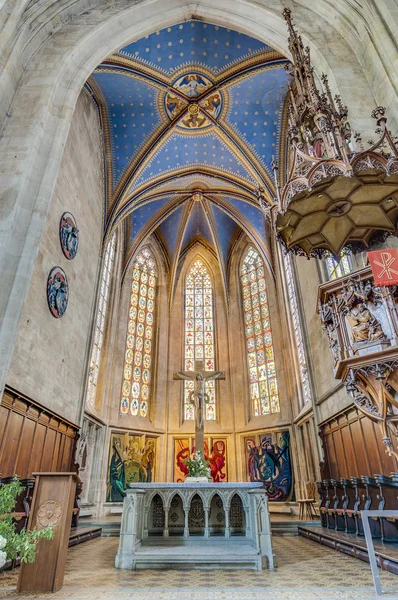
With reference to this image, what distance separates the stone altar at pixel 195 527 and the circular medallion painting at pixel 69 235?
5.96m

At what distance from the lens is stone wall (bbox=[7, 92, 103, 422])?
7.36 metres

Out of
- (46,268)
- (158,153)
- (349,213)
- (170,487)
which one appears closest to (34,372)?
(46,268)

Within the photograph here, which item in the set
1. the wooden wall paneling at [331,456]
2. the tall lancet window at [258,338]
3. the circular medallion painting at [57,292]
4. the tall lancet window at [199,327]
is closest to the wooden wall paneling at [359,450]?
the wooden wall paneling at [331,456]

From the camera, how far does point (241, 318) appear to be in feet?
51.5

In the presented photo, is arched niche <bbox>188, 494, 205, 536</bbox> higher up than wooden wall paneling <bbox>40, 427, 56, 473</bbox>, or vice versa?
wooden wall paneling <bbox>40, 427, 56, 473</bbox>

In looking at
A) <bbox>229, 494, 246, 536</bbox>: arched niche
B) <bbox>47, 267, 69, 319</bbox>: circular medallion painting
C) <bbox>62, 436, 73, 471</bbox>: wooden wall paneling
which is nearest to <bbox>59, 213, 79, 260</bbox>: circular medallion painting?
<bbox>47, 267, 69, 319</bbox>: circular medallion painting

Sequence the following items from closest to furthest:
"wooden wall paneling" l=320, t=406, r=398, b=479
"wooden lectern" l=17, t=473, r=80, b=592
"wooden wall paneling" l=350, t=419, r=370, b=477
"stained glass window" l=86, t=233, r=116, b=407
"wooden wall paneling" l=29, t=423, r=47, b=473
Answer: "wooden lectern" l=17, t=473, r=80, b=592 < "wooden wall paneling" l=320, t=406, r=398, b=479 < "wooden wall paneling" l=350, t=419, r=370, b=477 < "wooden wall paneling" l=29, t=423, r=47, b=473 < "stained glass window" l=86, t=233, r=116, b=407

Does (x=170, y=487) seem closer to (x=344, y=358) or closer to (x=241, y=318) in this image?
(x=344, y=358)

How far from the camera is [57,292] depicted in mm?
8492

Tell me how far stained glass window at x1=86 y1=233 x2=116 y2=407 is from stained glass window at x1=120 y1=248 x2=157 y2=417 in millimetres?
1553

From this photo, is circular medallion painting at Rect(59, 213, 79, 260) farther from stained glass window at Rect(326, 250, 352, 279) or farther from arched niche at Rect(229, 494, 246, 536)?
arched niche at Rect(229, 494, 246, 536)

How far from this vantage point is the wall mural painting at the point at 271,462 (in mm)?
11914

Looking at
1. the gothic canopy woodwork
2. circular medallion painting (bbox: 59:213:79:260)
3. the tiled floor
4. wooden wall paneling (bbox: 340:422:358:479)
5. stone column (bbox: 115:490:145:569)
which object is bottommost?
the tiled floor

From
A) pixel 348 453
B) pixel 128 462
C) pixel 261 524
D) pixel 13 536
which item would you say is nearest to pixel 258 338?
pixel 128 462
